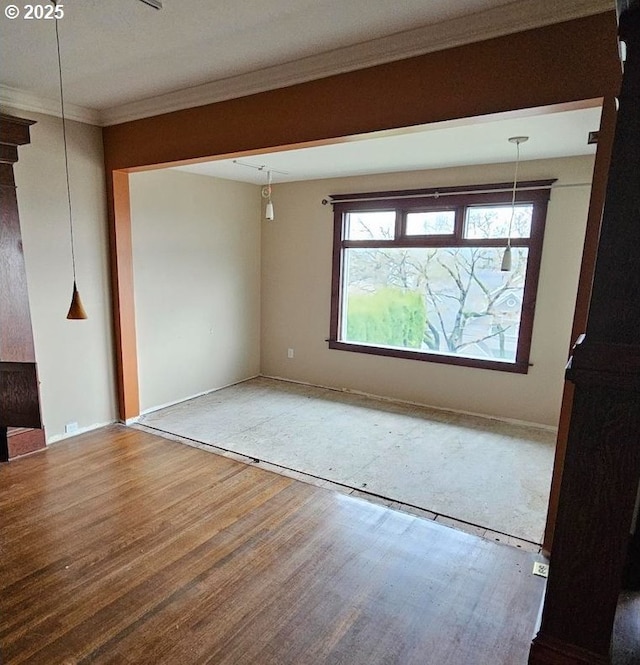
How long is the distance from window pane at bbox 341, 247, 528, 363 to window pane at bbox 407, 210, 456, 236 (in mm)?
199

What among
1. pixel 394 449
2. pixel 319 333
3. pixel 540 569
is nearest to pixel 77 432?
pixel 394 449

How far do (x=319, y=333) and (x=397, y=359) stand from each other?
1.09 metres

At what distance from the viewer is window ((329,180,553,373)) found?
435cm

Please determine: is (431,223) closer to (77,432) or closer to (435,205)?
(435,205)

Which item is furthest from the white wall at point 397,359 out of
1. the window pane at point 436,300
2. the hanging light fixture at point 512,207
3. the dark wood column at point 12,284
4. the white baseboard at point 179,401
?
the dark wood column at point 12,284

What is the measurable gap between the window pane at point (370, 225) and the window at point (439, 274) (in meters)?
0.01

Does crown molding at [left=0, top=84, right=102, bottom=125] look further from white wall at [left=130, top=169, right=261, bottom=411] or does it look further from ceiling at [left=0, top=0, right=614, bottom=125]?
white wall at [left=130, top=169, right=261, bottom=411]

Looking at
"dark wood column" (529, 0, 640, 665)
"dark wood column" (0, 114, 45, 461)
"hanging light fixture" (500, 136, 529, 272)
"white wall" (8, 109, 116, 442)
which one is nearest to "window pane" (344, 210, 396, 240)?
"hanging light fixture" (500, 136, 529, 272)

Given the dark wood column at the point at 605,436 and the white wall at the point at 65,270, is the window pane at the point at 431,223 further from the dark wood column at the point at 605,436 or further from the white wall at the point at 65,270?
the dark wood column at the point at 605,436

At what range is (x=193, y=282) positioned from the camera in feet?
16.2

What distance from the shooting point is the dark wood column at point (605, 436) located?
1022 mm

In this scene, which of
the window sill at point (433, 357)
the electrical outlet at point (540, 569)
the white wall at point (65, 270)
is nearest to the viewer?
the electrical outlet at point (540, 569)

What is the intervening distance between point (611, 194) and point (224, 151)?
8.55 ft

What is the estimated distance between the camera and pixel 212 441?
382cm
